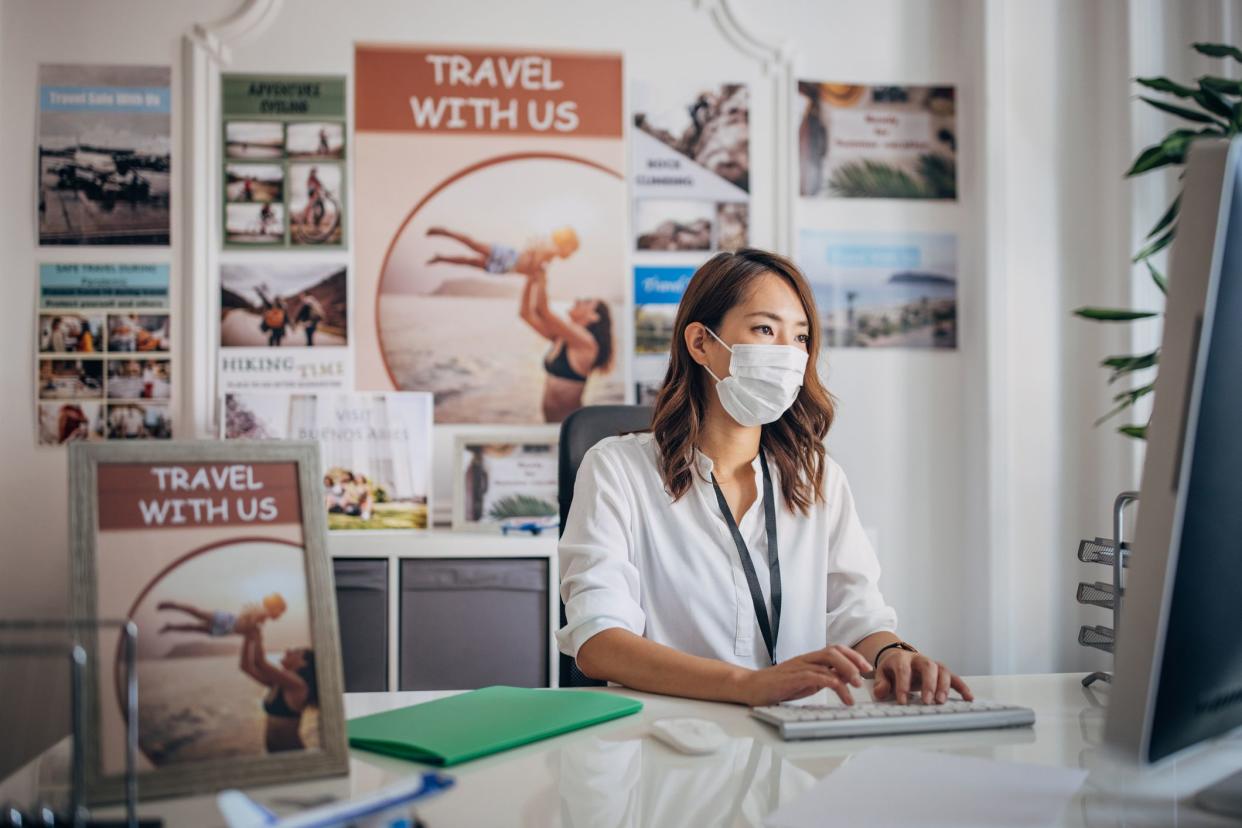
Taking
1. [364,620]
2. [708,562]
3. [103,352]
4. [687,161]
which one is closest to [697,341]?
[708,562]

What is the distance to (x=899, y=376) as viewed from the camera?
3.45 m

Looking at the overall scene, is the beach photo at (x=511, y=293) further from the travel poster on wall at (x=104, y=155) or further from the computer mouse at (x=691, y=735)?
the computer mouse at (x=691, y=735)

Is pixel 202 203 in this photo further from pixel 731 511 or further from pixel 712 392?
pixel 731 511

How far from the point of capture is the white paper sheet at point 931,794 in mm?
795

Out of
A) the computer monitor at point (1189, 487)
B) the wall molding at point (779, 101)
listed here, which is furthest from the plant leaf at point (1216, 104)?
the computer monitor at point (1189, 487)

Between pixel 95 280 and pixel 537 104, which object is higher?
pixel 537 104

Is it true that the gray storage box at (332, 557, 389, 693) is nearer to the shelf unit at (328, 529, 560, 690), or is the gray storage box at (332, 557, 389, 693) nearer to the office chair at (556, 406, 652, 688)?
the shelf unit at (328, 529, 560, 690)

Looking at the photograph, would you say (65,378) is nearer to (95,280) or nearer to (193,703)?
(95,280)

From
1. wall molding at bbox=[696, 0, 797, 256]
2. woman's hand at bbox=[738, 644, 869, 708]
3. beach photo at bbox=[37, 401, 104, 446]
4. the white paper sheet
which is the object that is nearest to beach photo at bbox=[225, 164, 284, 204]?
beach photo at bbox=[37, 401, 104, 446]

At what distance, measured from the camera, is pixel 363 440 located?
316 centimetres

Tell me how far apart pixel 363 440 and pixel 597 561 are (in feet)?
5.81

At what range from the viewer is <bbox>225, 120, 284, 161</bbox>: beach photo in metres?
3.24

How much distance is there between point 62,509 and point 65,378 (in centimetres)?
41

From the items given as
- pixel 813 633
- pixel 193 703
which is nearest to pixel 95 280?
pixel 813 633
